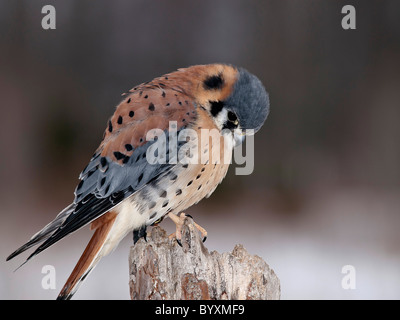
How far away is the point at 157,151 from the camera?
2.13 metres

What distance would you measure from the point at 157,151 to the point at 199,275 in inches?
21.9

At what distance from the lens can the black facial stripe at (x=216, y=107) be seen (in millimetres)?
2162

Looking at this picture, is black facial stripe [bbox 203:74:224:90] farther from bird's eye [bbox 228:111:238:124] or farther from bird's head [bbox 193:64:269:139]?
bird's eye [bbox 228:111:238:124]

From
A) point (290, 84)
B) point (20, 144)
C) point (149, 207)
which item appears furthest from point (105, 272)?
point (290, 84)

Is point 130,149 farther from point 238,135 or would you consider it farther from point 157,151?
point 238,135

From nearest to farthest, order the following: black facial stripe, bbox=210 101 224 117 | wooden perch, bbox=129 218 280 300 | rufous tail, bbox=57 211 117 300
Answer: wooden perch, bbox=129 218 280 300 → rufous tail, bbox=57 211 117 300 → black facial stripe, bbox=210 101 224 117

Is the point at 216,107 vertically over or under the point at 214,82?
under

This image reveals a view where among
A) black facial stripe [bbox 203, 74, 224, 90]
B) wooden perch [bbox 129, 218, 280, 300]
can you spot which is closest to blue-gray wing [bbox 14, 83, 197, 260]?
black facial stripe [bbox 203, 74, 224, 90]

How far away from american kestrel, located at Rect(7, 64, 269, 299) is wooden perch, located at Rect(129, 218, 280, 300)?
7.2 inches

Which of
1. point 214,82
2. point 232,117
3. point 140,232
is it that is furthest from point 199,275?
point 214,82

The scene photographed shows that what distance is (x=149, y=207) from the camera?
7.04 feet

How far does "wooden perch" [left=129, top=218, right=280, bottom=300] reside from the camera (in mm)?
1817

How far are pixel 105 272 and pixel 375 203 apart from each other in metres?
2.30

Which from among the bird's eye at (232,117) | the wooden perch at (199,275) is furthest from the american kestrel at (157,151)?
the wooden perch at (199,275)
